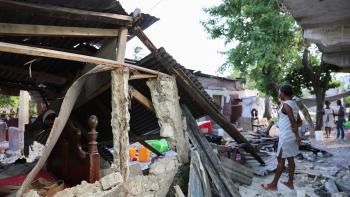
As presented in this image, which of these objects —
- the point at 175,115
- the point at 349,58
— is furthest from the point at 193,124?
the point at 349,58

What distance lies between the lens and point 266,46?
47.2 feet

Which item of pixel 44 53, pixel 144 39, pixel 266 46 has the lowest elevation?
pixel 44 53

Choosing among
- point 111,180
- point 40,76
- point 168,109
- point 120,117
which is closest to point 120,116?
point 120,117

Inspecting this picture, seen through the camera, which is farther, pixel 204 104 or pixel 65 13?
pixel 204 104

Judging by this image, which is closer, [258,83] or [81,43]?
[81,43]

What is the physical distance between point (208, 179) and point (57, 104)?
10.1 feet

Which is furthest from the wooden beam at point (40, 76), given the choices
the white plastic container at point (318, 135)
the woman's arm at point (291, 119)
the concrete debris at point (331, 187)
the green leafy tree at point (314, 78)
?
the green leafy tree at point (314, 78)

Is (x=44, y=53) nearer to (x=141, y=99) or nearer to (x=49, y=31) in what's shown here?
(x=49, y=31)

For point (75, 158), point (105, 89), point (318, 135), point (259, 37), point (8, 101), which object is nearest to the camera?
point (75, 158)

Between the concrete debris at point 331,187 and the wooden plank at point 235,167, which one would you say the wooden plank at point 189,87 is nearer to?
the wooden plank at point 235,167

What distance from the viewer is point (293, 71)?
15914 mm

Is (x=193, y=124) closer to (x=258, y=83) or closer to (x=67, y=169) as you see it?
(x=67, y=169)

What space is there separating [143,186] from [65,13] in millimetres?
2478

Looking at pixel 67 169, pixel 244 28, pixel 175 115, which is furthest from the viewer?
pixel 244 28
